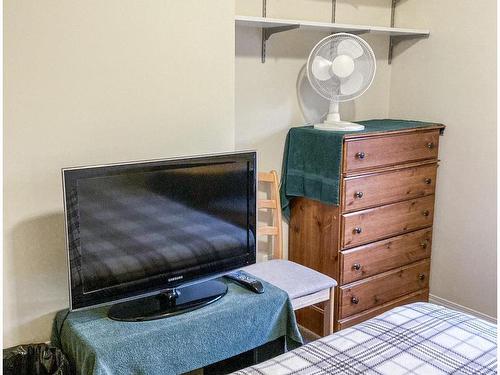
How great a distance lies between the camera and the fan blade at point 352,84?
290cm

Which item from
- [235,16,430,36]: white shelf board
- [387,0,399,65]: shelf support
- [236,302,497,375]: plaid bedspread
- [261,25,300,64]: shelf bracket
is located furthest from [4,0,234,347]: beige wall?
[387,0,399,65]: shelf support

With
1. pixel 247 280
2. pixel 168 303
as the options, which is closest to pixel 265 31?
pixel 247 280

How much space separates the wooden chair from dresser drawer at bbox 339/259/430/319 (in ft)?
0.87

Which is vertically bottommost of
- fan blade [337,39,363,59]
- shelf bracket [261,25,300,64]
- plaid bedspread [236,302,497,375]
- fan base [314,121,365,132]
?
plaid bedspread [236,302,497,375]

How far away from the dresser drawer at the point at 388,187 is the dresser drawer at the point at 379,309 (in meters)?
0.65

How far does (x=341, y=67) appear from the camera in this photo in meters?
2.79

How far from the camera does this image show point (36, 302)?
213 centimetres

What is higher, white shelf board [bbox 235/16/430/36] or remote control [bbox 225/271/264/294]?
white shelf board [bbox 235/16/430/36]

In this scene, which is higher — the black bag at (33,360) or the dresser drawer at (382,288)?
the black bag at (33,360)

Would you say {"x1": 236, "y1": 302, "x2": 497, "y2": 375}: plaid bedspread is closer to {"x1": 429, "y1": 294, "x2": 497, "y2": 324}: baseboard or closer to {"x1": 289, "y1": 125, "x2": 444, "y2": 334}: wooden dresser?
{"x1": 289, "y1": 125, "x2": 444, "y2": 334}: wooden dresser

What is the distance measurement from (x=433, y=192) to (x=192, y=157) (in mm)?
1876

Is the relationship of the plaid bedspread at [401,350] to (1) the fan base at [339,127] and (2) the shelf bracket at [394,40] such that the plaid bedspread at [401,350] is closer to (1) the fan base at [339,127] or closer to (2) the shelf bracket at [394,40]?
(1) the fan base at [339,127]

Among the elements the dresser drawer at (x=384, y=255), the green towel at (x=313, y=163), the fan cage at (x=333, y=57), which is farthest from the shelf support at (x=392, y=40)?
the dresser drawer at (x=384, y=255)

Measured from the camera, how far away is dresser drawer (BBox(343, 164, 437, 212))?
2875mm
